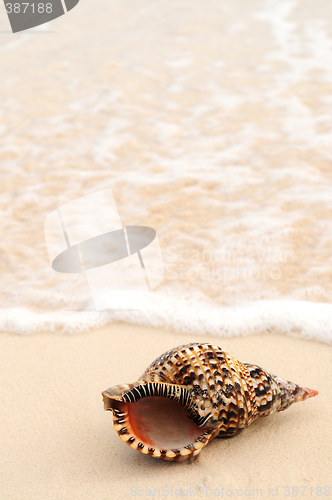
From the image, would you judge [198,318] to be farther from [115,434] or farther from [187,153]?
[187,153]

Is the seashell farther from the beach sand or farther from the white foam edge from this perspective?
the white foam edge

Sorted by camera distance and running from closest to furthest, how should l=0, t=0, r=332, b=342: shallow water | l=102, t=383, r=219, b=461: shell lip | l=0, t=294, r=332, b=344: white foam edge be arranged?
1. l=102, t=383, r=219, b=461: shell lip
2. l=0, t=294, r=332, b=344: white foam edge
3. l=0, t=0, r=332, b=342: shallow water

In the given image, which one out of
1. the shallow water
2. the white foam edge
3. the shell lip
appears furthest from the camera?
the shallow water

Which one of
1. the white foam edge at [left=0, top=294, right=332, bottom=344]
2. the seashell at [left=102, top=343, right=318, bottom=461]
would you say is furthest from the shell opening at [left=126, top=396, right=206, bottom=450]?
the white foam edge at [left=0, top=294, right=332, bottom=344]

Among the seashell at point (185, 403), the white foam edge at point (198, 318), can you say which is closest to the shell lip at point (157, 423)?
the seashell at point (185, 403)

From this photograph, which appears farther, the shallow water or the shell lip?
the shallow water

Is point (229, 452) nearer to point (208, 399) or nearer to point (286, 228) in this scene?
point (208, 399)

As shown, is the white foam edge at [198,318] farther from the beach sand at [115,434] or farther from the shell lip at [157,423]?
the shell lip at [157,423]

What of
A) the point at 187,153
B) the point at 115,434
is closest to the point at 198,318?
the point at 115,434
